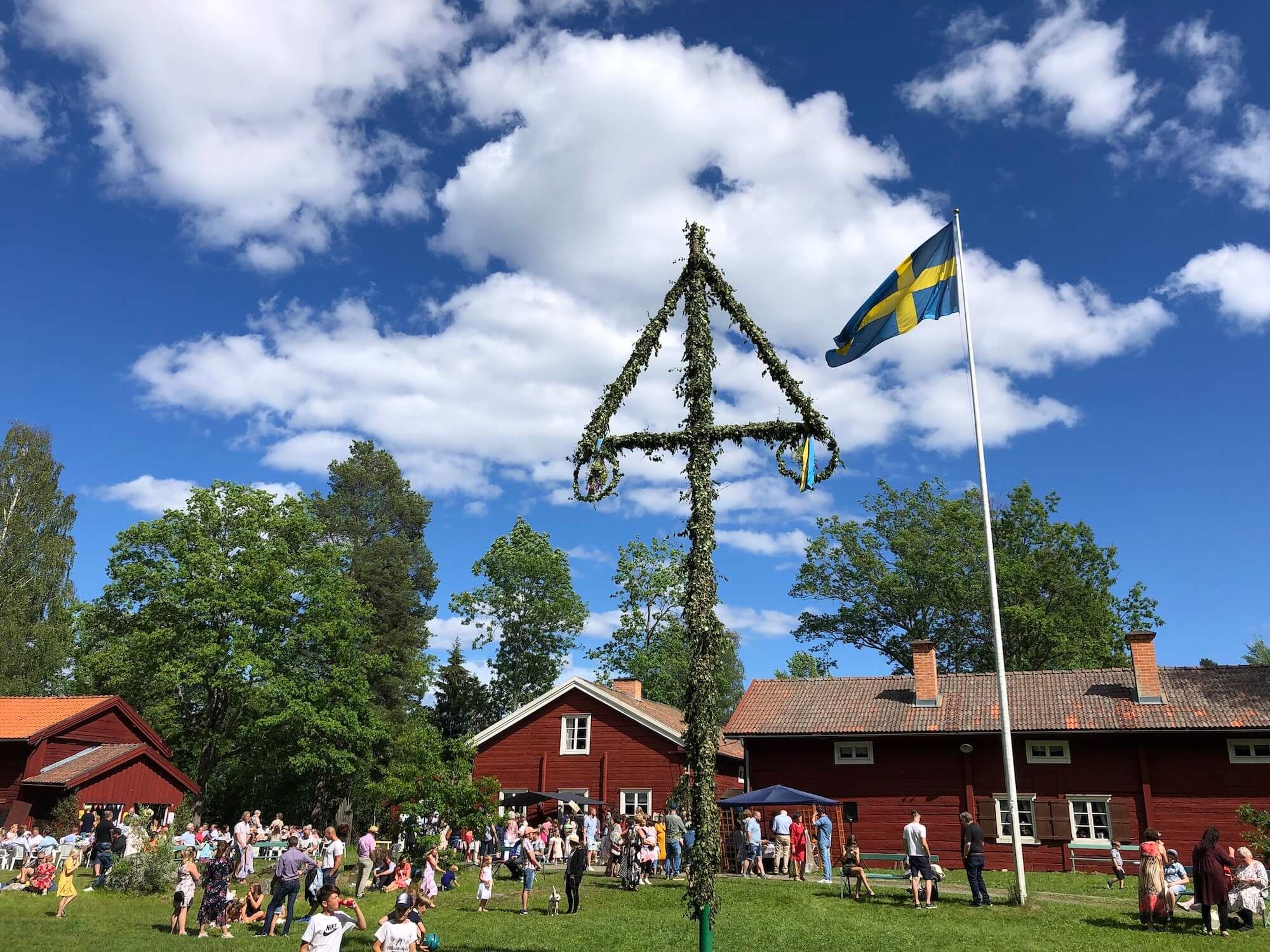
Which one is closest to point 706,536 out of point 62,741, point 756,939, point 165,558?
point 756,939

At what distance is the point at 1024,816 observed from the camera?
1128 inches

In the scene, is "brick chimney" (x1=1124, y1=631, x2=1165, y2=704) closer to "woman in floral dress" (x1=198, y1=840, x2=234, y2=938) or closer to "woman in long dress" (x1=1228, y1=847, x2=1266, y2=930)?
"woman in long dress" (x1=1228, y1=847, x2=1266, y2=930)

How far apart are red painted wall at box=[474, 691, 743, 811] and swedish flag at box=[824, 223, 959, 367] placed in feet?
71.3

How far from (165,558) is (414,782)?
965 inches

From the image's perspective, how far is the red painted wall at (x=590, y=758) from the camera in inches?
1395

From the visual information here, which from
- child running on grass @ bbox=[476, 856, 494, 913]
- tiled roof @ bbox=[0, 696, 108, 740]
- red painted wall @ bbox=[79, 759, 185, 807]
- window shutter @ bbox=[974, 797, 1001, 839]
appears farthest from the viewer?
red painted wall @ bbox=[79, 759, 185, 807]

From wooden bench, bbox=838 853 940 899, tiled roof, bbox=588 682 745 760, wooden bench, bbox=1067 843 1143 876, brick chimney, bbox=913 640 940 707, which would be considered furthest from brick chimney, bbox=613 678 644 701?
wooden bench, bbox=1067 843 1143 876

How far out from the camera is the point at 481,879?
62.5 feet

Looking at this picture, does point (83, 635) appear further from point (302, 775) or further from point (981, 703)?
point (981, 703)

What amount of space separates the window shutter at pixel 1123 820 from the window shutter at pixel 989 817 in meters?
3.28

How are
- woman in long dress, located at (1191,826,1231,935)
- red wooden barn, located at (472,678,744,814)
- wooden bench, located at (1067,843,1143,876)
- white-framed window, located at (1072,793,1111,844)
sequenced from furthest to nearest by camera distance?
red wooden barn, located at (472,678,744,814) < white-framed window, located at (1072,793,1111,844) < wooden bench, located at (1067,843,1143,876) < woman in long dress, located at (1191,826,1231,935)

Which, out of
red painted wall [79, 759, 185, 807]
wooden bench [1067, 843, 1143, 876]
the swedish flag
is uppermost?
the swedish flag

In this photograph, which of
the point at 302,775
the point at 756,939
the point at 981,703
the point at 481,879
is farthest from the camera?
the point at 302,775

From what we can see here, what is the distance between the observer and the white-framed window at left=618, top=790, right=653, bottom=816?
3519cm
